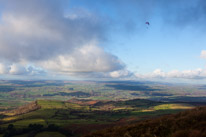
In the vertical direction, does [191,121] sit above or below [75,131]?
above

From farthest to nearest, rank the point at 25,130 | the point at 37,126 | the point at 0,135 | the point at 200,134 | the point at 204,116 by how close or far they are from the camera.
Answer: the point at 37,126 → the point at 25,130 → the point at 0,135 → the point at 204,116 → the point at 200,134

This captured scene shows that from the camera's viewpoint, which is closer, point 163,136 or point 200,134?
point 200,134

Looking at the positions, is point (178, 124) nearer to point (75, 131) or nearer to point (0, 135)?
point (75, 131)

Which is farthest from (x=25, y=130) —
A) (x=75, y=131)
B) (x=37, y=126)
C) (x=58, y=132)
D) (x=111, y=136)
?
(x=111, y=136)

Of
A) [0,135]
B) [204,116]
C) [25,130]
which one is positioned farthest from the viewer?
[25,130]

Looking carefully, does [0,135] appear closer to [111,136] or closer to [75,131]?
[75,131]

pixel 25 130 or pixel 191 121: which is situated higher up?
pixel 191 121

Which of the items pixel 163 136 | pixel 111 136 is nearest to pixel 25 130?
pixel 111 136

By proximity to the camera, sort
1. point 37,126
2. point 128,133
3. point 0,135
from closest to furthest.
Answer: point 128,133 < point 0,135 < point 37,126

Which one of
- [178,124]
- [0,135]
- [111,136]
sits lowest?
[0,135]
